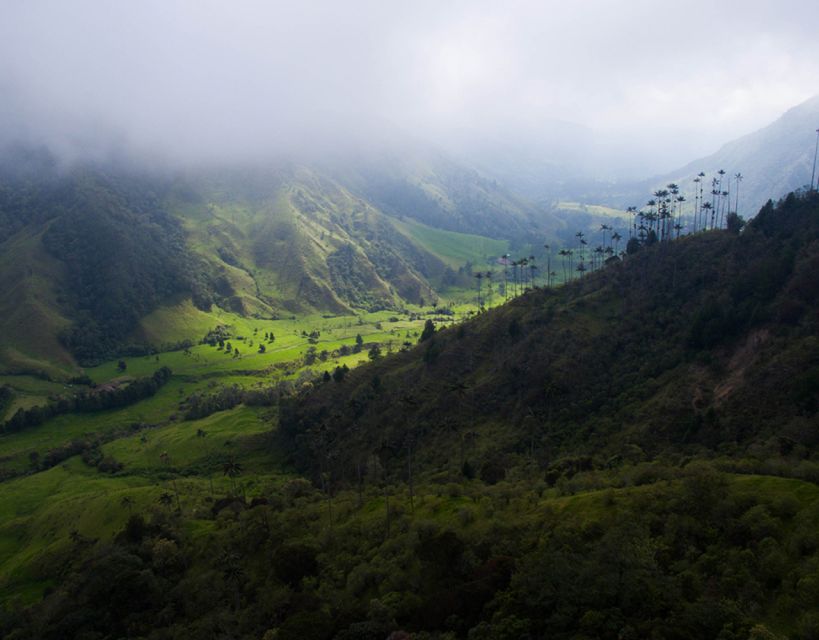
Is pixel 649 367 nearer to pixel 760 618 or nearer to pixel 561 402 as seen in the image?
pixel 561 402

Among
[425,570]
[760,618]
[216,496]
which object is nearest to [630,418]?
[425,570]

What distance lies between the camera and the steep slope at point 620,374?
86688mm

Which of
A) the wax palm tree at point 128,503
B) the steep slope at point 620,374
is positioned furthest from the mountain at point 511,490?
the wax palm tree at point 128,503

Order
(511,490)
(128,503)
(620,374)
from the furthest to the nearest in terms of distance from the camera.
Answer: (128,503) → (620,374) → (511,490)

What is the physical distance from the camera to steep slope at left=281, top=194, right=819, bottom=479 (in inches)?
3413

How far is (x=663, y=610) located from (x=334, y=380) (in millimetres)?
138290

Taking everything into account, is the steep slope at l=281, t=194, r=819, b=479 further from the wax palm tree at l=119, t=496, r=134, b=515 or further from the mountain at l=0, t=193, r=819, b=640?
the wax palm tree at l=119, t=496, r=134, b=515

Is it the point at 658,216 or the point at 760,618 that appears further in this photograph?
the point at 658,216

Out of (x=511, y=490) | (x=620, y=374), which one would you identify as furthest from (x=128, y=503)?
(x=620, y=374)

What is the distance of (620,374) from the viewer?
11594cm

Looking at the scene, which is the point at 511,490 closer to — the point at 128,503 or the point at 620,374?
the point at 620,374

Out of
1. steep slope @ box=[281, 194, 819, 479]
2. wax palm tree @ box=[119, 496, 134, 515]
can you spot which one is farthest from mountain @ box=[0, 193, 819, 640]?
wax palm tree @ box=[119, 496, 134, 515]

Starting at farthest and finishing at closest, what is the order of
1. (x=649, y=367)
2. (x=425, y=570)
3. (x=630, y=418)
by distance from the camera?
(x=649, y=367), (x=630, y=418), (x=425, y=570)

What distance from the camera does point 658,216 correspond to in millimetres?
175375
